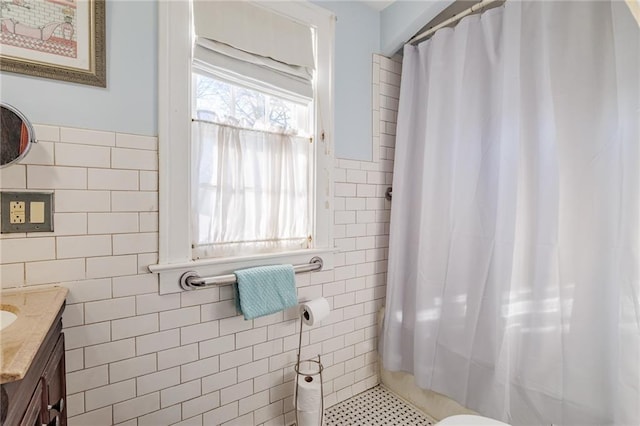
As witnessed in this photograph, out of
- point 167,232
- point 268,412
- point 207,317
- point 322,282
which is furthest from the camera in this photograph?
point 322,282

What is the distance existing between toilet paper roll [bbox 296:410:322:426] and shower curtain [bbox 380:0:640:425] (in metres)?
0.61

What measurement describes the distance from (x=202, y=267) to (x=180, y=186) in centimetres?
37

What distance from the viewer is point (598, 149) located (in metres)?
1.18

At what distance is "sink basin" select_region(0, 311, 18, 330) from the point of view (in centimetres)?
84

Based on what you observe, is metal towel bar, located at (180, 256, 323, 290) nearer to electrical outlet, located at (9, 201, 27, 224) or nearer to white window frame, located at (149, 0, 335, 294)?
white window frame, located at (149, 0, 335, 294)

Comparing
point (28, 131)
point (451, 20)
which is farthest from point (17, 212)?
point (451, 20)

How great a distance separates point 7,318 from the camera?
0.86 m

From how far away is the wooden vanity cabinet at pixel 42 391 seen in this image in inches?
25.1

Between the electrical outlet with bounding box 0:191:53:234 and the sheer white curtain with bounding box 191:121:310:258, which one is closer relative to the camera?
the electrical outlet with bounding box 0:191:53:234

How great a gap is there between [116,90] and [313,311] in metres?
1.29

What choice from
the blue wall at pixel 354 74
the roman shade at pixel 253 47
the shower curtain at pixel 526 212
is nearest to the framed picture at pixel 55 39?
the roman shade at pixel 253 47

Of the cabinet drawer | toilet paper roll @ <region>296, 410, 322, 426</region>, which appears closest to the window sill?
the cabinet drawer

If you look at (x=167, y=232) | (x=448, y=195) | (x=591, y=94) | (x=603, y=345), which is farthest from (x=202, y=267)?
(x=591, y=94)

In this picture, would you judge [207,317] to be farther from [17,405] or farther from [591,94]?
[591,94]
